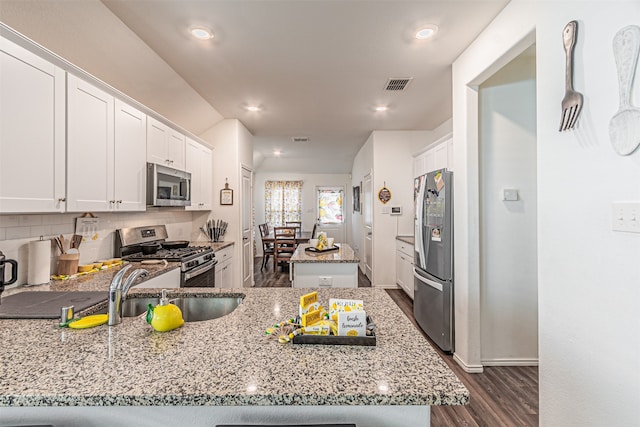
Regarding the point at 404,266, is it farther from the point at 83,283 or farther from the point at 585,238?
the point at 83,283

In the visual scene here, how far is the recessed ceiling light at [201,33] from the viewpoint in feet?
7.12

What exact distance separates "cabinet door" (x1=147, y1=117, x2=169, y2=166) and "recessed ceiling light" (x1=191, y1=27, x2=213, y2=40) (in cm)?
95

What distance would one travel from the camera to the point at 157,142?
9.51ft

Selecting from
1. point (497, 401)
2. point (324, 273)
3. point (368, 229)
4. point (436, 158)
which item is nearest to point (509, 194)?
point (436, 158)

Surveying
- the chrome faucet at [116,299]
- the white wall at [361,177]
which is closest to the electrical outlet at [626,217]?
the chrome faucet at [116,299]

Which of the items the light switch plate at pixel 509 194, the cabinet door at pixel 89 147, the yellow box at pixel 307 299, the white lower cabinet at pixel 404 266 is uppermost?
the cabinet door at pixel 89 147

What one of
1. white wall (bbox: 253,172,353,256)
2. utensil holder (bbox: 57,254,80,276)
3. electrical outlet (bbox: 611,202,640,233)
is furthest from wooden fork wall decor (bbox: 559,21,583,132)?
white wall (bbox: 253,172,353,256)

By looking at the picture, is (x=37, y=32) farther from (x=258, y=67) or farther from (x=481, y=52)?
(x=481, y=52)

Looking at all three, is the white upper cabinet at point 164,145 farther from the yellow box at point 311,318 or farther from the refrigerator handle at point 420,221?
the refrigerator handle at point 420,221

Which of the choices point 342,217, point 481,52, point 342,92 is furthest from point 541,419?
point 342,217

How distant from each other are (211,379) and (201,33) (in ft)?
7.82

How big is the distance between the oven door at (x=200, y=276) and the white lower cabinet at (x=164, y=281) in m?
0.07

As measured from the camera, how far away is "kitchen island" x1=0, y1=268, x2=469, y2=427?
29.1 inches

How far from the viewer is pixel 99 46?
6.88 ft
